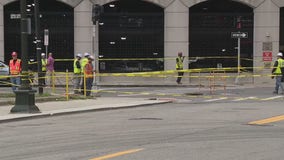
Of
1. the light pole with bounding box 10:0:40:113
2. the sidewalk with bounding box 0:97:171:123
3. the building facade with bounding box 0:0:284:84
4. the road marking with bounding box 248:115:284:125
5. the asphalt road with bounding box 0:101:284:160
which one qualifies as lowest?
the asphalt road with bounding box 0:101:284:160

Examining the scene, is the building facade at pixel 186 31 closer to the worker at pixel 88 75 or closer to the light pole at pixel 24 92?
the worker at pixel 88 75

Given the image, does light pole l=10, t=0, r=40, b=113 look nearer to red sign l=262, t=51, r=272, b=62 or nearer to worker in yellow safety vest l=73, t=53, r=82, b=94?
worker in yellow safety vest l=73, t=53, r=82, b=94

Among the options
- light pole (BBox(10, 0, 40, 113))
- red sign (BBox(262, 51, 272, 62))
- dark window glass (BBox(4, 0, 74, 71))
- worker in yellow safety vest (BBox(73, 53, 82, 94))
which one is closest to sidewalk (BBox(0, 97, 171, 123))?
light pole (BBox(10, 0, 40, 113))

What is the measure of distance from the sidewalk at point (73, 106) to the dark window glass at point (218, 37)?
43.9ft

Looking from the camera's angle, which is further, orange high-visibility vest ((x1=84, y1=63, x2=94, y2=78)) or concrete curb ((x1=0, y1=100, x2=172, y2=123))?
orange high-visibility vest ((x1=84, y1=63, x2=94, y2=78))

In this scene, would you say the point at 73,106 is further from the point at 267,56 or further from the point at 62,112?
the point at 267,56

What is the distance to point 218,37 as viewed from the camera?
33.0 metres

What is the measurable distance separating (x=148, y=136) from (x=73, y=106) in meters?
7.12

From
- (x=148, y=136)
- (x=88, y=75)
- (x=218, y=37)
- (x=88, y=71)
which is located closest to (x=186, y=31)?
(x=218, y=37)

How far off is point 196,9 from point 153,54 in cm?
405

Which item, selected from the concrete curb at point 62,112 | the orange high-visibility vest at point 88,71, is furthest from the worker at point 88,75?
the concrete curb at point 62,112

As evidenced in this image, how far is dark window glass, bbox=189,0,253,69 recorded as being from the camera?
3294 centimetres

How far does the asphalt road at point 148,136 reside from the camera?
29.8 feet

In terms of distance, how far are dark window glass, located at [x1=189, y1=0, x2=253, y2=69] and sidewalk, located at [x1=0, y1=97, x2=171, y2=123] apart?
13383 millimetres
